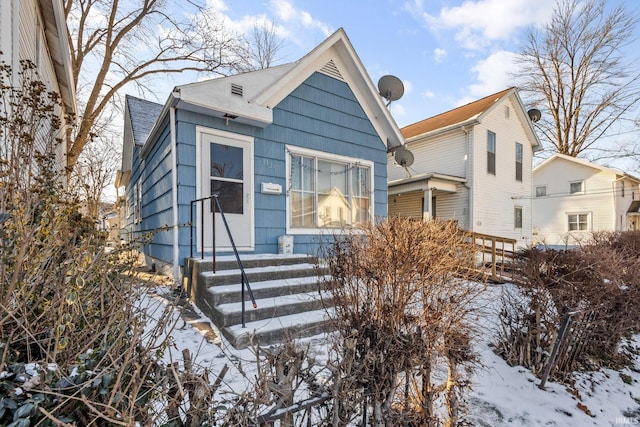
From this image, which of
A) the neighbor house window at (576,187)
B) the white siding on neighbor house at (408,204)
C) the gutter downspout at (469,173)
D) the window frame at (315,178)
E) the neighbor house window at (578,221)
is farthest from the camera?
the neighbor house window at (576,187)

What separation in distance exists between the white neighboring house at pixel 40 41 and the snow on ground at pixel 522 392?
3049 millimetres

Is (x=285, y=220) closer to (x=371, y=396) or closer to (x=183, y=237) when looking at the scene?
(x=183, y=237)

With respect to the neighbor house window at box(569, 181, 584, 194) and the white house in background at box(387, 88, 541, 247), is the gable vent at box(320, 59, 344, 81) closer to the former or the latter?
the white house in background at box(387, 88, 541, 247)

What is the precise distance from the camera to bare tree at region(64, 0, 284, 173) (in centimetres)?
1246

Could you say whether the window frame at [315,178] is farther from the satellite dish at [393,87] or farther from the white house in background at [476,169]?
the white house in background at [476,169]

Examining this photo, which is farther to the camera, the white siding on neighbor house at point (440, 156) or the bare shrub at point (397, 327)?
the white siding on neighbor house at point (440, 156)

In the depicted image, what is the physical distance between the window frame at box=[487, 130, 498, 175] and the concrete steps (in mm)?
10371

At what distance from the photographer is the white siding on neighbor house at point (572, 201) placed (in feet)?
52.0

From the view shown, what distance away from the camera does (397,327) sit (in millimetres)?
1978

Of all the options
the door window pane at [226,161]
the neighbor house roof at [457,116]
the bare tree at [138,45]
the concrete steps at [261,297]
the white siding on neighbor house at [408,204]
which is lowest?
the concrete steps at [261,297]

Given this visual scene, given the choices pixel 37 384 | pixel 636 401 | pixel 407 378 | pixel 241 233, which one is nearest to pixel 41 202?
pixel 37 384

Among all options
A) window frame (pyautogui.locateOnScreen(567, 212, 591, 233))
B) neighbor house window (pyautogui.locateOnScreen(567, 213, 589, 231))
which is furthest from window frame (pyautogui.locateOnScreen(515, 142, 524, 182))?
neighbor house window (pyautogui.locateOnScreen(567, 213, 589, 231))

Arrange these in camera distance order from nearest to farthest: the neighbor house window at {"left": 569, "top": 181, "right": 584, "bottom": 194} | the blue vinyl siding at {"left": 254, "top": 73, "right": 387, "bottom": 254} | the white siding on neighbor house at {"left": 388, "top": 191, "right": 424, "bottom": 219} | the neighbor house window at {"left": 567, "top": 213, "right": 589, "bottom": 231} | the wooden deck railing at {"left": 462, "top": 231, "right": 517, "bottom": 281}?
1. the wooden deck railing at {"left": 462, "top": 231, "right": 517, "bottom": 281}
2. the blue vinyl siding at {"left": 254, "top": 73, "right": 387, "bottom": 254}
3. the white siding on neighbor house at {"left": 388, "top": 191, "right": 424, "bottom": 219}
4. the neighbor house window at {"left": 567, "top": 213, "right": 589, "bottom": 231}
5. the neighbor house window at {"left": 569, "top": 181, "right": 584, "bottom": 194}

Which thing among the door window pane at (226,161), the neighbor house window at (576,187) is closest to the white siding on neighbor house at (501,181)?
the neighbor house window at (576,187)
